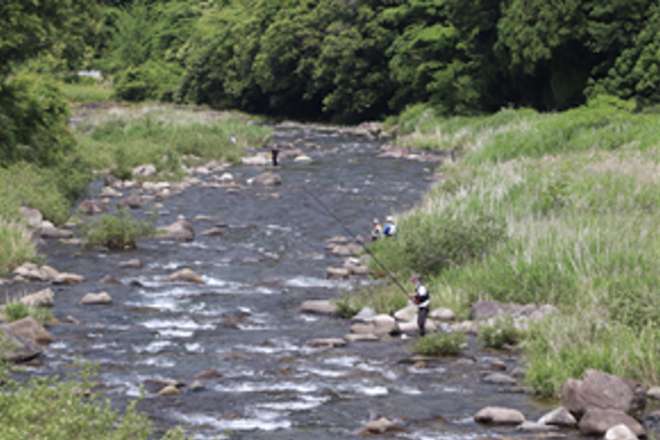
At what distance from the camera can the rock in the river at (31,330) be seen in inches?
656

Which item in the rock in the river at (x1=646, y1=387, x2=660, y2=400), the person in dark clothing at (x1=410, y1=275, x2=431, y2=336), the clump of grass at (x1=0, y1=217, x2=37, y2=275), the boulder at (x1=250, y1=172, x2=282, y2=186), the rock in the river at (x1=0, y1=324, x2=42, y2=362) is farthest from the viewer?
the boulder at (x1=250, y1=172, x2=282, y2=186)

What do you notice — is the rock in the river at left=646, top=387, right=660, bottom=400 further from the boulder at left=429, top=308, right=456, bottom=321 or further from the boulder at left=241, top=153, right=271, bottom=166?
the boulder at left=241, top=153, right=271, bottom=166

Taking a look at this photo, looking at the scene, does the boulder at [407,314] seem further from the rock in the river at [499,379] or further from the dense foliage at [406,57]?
the dense foliage at [406,57]

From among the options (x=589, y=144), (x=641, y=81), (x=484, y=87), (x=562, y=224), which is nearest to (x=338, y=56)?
(x=484, y=87)

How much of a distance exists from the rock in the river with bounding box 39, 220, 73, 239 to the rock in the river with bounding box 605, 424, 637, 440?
17.2 m

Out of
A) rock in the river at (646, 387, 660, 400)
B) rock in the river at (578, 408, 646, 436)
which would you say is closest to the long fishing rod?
rock in the river at (646, 387, 660, 400)

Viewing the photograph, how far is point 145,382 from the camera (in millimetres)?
14812

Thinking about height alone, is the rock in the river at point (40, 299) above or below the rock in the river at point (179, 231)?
above

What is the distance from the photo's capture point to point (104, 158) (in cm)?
3997

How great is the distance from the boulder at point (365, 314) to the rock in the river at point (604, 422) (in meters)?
6.41

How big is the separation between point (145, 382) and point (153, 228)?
12745mm

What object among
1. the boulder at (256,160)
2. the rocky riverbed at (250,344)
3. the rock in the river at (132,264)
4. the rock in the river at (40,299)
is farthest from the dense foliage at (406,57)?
the rock in the river at (40,299)

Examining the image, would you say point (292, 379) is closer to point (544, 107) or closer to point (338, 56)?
point (544, 107)

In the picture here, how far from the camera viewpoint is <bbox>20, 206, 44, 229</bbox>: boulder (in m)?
26.2
